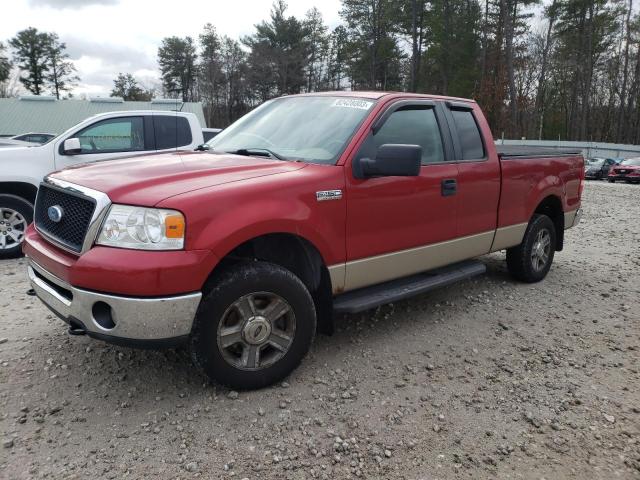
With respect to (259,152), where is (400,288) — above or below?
below

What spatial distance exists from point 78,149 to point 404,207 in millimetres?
4773

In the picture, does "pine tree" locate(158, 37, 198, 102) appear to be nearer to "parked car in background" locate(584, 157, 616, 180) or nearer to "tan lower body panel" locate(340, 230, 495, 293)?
"parked car in background" locate(584, 157, 616, 180)

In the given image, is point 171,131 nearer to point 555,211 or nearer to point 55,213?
point 55,213

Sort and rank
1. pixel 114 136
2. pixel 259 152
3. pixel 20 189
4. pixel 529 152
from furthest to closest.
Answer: pixel 114 136 → pixel 20 189 → pixel 529 152 → pixel 259 152

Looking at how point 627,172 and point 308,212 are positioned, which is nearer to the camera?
point 308,212

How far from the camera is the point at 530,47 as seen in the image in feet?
146

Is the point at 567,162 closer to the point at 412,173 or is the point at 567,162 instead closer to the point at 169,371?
the point at 412,173

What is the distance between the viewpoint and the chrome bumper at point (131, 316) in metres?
2.74

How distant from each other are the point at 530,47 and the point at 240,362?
1904 inches

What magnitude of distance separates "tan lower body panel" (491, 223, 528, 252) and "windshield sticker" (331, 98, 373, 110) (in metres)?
1.98

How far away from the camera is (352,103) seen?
4.03m

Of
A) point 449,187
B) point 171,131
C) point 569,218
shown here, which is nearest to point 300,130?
point 449,187

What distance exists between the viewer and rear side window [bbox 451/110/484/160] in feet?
15.3

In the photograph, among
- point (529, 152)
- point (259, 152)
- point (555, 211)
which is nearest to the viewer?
point (259, 152)
